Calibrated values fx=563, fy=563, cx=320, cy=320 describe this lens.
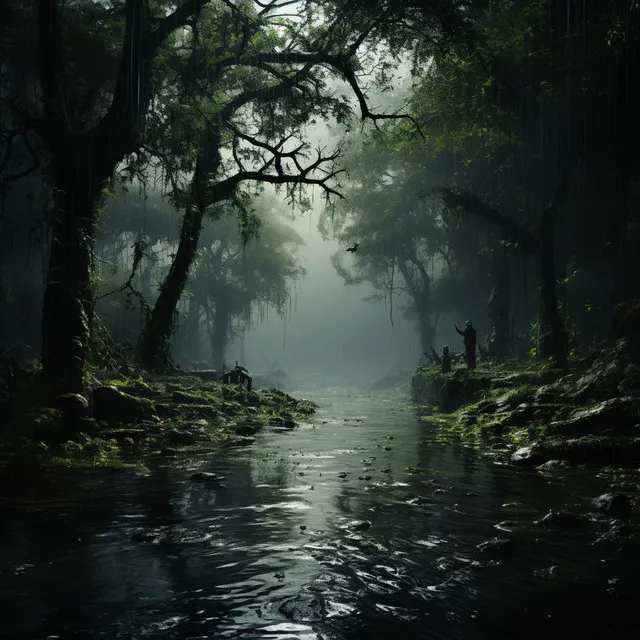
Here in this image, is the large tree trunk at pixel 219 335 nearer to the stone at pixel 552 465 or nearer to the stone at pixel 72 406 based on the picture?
the stone at pixel 72 406

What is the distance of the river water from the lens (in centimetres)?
293

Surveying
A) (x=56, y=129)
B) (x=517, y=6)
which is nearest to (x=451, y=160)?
(x=517, y=6)

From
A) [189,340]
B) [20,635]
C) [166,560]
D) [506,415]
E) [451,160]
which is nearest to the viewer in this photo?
[20,635]

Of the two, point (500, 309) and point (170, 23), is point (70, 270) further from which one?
point (500, 309)

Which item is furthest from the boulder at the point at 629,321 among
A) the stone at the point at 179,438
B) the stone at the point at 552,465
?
the stone at the point at 179,438

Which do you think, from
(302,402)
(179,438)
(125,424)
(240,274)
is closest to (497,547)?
(179,438)

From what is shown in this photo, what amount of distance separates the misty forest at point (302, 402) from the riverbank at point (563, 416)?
0.06 metres

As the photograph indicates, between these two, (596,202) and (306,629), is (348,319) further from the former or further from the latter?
(306,629)

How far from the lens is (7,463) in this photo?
7.07 metres

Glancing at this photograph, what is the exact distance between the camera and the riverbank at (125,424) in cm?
823

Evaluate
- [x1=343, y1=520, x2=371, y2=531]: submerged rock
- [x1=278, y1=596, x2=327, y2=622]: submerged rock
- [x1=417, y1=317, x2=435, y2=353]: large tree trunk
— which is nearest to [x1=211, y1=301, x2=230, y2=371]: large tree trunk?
[x1=417, y1=317, x2=435, y2=353]: large tree trunk

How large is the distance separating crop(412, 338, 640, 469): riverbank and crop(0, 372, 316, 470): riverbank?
4772 millimetres

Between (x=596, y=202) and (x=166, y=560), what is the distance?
22760 millimetres

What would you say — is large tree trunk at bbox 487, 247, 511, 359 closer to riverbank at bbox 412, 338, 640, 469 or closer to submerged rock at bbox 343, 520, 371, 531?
riverbank at bbox 412, 338, 640, 469
